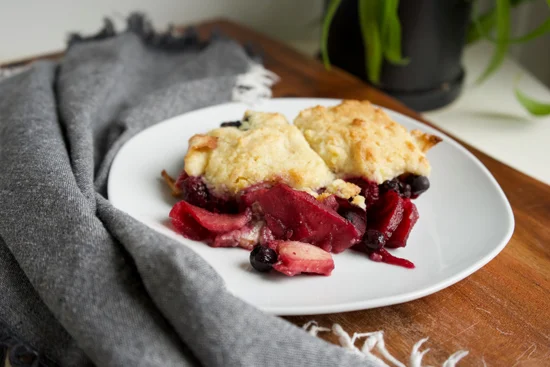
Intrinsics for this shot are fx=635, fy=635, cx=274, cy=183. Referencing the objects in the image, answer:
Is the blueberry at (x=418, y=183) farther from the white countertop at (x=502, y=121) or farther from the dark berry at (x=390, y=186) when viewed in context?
the white countertop at (x=502, y=121)

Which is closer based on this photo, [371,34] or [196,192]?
[196,192]

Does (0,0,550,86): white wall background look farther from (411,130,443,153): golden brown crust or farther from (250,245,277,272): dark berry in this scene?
(250,245,277,272): dark berry

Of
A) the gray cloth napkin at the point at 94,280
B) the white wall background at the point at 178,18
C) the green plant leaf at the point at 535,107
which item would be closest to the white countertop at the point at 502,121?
the green plant leaf at the point at 535,107

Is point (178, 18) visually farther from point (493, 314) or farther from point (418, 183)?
point (493, 314)

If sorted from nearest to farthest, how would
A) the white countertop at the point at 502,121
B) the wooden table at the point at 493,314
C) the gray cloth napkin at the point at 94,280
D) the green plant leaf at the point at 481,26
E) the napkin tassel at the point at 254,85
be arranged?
the gray cloth napkin at the point at 94,280 → the wooden table at the point at 493,314 → the napkin tassel at the point at 254,85 → the white countertop at the point at 502,121 → the green plant leaf at the point at 481,26

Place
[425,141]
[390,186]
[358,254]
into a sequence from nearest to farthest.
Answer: [358,254]
[390,186]
[425,141]

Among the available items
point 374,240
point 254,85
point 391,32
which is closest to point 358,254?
point 374,240

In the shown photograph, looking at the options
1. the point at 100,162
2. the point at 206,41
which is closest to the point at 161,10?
the point at 206,41
